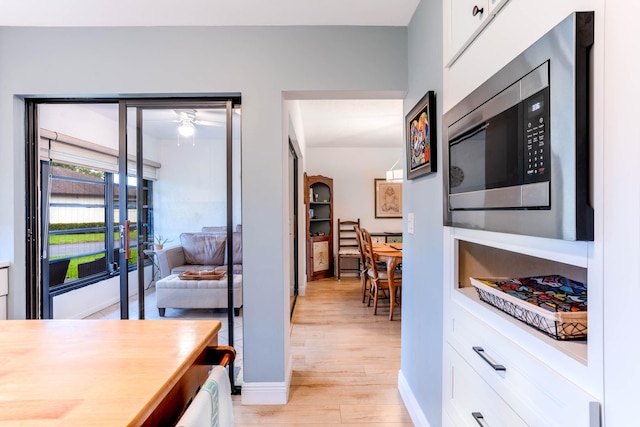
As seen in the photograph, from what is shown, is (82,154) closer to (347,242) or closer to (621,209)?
(621,209)

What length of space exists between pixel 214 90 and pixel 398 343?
8.58 feet

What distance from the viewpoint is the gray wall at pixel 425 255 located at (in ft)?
4.76

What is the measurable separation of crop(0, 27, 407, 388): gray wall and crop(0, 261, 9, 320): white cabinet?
3 centimetres

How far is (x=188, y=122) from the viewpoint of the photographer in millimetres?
2168

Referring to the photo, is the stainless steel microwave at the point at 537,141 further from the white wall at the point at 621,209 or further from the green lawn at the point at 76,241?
the green lawn at the point at 76,241

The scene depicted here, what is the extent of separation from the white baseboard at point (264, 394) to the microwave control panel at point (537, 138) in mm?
1899

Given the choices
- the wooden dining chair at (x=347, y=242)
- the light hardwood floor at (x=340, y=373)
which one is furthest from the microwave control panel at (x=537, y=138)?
the wooden dining chair at (x=347, y=242)

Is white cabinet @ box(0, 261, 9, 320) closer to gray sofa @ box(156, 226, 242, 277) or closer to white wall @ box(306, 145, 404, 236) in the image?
gray sofa @ box(156, 226, 242, 277)

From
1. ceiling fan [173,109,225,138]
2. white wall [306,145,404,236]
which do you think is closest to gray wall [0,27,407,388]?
ceiling fan [173,109,225,138]

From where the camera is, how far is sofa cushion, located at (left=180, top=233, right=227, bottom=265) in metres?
2.26

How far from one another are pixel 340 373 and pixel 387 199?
386 cm

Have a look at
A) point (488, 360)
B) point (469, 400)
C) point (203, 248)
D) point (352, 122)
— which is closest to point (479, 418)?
point (469, 400)

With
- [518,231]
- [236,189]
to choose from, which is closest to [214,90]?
[236,189]

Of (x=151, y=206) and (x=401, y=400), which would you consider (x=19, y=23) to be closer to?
(x=151, y=206)
